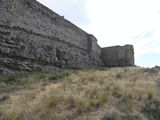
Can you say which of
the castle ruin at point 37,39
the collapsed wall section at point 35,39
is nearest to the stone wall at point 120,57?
the castle ruin at point 37,39

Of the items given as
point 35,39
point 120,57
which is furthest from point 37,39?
point 120,57

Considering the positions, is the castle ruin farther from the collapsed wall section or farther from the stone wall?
the stone wall

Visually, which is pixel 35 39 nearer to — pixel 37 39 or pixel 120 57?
pixel 37 39

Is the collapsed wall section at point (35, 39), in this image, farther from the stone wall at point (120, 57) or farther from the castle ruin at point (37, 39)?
the stone wall at point (120, 57)

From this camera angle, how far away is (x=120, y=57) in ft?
73.5

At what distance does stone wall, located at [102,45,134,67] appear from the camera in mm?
22219

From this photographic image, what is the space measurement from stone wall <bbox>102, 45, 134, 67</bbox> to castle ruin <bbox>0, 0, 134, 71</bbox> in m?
5.36

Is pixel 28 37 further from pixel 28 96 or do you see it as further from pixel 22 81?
pixel 28 96

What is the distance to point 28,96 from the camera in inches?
212

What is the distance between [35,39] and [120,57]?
1431cm

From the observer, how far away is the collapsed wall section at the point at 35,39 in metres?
→ 9.63

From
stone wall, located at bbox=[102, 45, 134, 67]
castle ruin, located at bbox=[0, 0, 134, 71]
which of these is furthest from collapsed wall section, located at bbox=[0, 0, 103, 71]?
stone wall, located at bbox=[102, 45, 134, 67]

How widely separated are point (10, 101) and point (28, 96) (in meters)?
0.61

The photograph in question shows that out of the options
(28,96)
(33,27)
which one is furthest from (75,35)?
(28,96)
